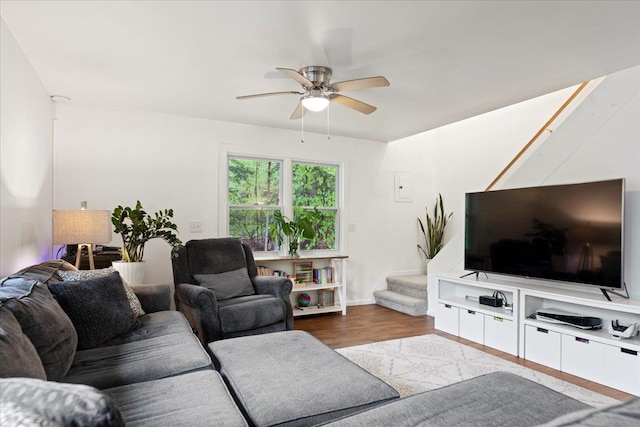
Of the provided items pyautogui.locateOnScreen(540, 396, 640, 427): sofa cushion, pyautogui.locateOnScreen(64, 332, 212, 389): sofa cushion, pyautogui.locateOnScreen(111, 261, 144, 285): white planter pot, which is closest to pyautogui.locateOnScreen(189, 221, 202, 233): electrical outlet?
pyautogui.locateOnScreen(111, 261, 144, 285): white planter pot

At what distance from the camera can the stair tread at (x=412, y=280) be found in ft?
15.6

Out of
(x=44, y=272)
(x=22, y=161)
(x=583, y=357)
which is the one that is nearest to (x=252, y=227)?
(x=22, y=161)

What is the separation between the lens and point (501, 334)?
3.33 meters

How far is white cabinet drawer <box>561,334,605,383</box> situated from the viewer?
8.64 feet

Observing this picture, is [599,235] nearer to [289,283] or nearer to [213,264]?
[289,283]

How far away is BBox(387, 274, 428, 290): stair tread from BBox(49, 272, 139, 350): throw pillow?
11.5 feet

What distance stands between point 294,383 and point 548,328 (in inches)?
94.6

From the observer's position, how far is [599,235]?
2.83 meters

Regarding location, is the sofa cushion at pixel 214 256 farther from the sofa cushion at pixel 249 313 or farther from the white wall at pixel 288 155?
the white wall at pixel 288 155

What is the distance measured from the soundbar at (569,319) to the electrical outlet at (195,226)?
11.5 feet

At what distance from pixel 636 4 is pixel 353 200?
3.52 metres

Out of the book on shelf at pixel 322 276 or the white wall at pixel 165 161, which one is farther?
the book on shelf at pixel 322 276

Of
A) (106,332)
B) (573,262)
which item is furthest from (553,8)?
(106,332)

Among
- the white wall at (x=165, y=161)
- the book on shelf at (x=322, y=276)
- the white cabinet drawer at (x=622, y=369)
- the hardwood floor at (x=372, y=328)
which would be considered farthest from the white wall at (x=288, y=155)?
the white cabinet drawer at (x=622, y=369)
